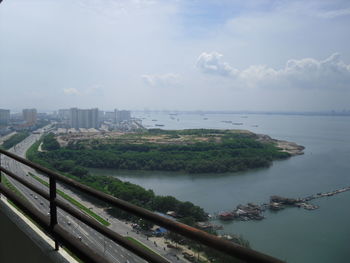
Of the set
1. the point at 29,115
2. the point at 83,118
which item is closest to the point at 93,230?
the point at 29,115

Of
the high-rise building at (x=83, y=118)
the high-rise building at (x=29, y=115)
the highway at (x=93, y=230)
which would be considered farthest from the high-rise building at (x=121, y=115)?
the highway at (x=93, y=230)

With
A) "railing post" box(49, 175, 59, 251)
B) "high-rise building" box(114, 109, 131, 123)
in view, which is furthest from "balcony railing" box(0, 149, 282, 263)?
"high-rise building" box(114, 109, 131, 123)

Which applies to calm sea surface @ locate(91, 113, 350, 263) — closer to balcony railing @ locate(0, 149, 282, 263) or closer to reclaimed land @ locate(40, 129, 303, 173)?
reclaimed land @ locate(40, 129, 303, 173)

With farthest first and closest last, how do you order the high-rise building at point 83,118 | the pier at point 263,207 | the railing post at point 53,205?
the high-rise building at point 83,118
the pier at point 263,207
the railing post at point 53,205

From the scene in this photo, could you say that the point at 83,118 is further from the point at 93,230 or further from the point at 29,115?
the point at 93,230

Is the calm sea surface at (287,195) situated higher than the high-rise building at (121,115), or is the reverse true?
the high-rise building at (121,115)

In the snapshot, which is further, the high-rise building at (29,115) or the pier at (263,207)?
the high-rise building at (29,115)

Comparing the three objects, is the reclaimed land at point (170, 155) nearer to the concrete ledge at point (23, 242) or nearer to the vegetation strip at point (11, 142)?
the vegetation strip at point (11, 142)
